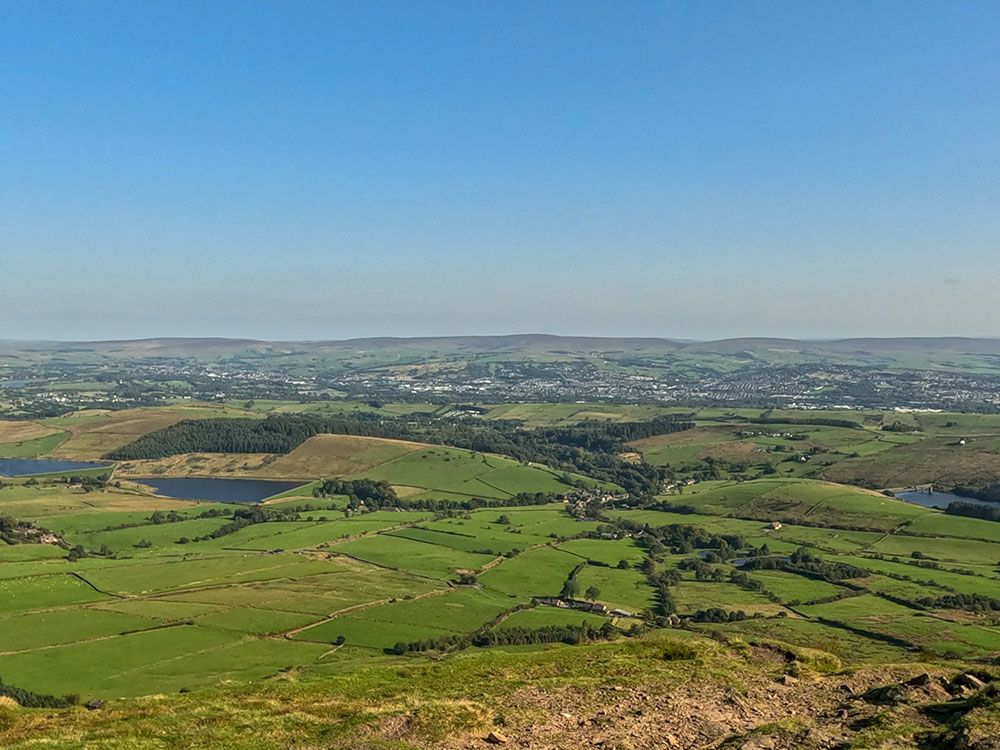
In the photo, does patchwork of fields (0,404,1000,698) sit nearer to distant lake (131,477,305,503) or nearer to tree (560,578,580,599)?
tree (560,578,580,599)

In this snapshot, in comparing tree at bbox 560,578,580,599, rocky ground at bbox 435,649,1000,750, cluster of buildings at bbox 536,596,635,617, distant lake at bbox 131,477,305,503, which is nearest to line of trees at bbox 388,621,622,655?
cluster of buildings at bbox 536,596,635,617

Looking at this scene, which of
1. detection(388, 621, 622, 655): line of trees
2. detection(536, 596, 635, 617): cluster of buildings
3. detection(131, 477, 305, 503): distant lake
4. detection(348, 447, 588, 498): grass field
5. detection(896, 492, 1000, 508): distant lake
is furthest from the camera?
detection(348, 447, 588, 498): grass field

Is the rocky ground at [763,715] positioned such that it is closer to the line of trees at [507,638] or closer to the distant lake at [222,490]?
the line of trees at [507,638]

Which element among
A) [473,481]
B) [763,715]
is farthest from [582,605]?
[473,481]

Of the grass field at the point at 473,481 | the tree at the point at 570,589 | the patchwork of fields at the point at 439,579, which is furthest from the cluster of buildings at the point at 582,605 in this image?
the grass field at the point at 473,481

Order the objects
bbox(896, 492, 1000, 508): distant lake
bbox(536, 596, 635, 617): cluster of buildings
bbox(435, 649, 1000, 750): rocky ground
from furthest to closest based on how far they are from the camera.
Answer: bbox(896, 492, 1000, 508): distant lake → bbox(536, 596, 635, 617): cluster of buildings → bbox(435, 649, 1000, 750): rocky ground
